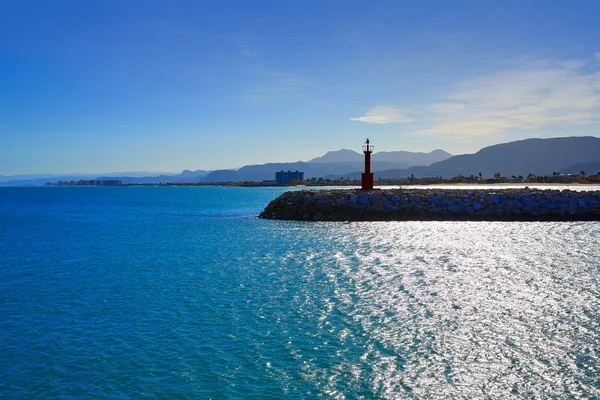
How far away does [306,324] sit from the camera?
1253 centimetres

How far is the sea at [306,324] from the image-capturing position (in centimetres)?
897

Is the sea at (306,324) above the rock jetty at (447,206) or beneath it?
beneath

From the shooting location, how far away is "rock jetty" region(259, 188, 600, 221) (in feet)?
139

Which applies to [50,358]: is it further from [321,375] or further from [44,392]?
[321,375]

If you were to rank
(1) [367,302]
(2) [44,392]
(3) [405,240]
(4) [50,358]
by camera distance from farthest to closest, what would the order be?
(3) [405,240] < (1) [367,302] < (4) [50,358] < (2) [44,392]

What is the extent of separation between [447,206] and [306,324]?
34590 mm

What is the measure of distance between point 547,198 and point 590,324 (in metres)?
35.7

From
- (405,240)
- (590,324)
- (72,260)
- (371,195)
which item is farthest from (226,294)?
(371,195)

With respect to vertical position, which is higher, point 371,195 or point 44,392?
point 371,195

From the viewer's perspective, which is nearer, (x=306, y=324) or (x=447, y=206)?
(x=306, y=324)

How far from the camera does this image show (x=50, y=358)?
34.2 ft

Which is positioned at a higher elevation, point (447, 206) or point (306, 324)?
point (447, 206)

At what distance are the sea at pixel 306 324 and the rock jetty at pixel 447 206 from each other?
56.1 ft

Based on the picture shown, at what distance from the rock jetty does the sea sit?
17.1 m
